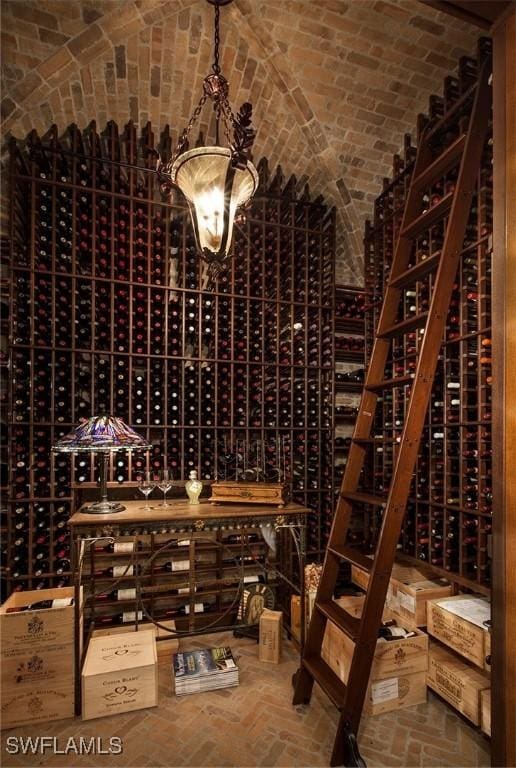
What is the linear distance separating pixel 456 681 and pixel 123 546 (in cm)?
248

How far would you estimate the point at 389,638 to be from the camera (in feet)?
8.30

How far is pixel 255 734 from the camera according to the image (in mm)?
2281

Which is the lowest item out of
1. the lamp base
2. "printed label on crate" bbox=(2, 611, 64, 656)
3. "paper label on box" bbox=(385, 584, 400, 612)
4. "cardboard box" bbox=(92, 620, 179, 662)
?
"cardboard box" bbox=(92, 620, 179, 662)

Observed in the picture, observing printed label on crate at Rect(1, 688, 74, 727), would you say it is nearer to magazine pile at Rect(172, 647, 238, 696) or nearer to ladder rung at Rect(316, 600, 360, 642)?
magazine pile at Rect(172, 647, 238, 696)

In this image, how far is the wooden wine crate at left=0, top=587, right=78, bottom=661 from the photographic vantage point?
7.77 ft

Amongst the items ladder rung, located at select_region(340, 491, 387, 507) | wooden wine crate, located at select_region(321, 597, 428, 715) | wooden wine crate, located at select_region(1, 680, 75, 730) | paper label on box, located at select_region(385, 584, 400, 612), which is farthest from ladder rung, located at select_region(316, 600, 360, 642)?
wooden wine crate, located at select_region(1, 680, 75, 730)

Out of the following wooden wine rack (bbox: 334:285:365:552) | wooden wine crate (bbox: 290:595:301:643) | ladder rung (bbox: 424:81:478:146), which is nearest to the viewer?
ladder rung (bbox: 424:81:478:146)

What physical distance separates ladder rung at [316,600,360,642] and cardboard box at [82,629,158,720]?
42.0 inches

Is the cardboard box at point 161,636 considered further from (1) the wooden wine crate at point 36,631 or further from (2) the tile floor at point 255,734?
(1) the wooden wine crate at point 36,631

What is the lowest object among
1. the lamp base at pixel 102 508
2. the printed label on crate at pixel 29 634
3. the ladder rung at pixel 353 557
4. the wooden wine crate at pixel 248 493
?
the printed label on crate at pixel 29 634

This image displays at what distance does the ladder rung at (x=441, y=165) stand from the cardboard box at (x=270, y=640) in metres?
3.14

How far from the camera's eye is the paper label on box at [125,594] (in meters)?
3.34

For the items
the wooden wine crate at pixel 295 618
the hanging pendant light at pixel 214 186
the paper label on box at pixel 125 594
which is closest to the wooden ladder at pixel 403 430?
the wooden wine crate at pixel 295 618

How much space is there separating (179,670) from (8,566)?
1579 millimetres
